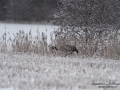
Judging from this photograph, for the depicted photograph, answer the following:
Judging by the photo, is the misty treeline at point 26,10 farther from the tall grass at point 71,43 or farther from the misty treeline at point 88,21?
the tall grass at point 71,43

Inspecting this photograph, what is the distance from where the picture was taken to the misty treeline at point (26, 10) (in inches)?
1043

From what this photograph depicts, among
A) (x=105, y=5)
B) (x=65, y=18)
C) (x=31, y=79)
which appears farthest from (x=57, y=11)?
(x=31, y=79)

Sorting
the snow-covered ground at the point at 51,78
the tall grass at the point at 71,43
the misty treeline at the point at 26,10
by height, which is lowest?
the snow-covered ground at the point at 51,78

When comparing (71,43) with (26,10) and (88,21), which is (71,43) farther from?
(26,10)

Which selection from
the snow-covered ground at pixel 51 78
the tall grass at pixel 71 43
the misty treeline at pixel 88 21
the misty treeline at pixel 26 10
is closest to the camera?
the snow-covered ground at pixel 51 78

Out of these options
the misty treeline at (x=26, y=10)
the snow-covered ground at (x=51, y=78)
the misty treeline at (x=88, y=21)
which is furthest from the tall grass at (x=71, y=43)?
the misty treeline at (x=26, y=10)

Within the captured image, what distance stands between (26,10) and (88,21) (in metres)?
17.1

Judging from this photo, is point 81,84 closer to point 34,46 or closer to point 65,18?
point 34,46

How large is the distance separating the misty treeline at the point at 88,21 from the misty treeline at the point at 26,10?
12.2 metres

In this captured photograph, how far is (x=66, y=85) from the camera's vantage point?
5941mm

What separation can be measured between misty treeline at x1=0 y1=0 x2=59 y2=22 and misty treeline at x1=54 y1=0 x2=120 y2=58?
40.1ft

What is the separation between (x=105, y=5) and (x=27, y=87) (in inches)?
332

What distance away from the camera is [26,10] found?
29391 mm

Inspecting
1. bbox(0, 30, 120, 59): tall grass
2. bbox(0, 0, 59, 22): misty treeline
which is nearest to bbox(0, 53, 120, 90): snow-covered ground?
bbox(0, 30, 120, 59): tall grass
